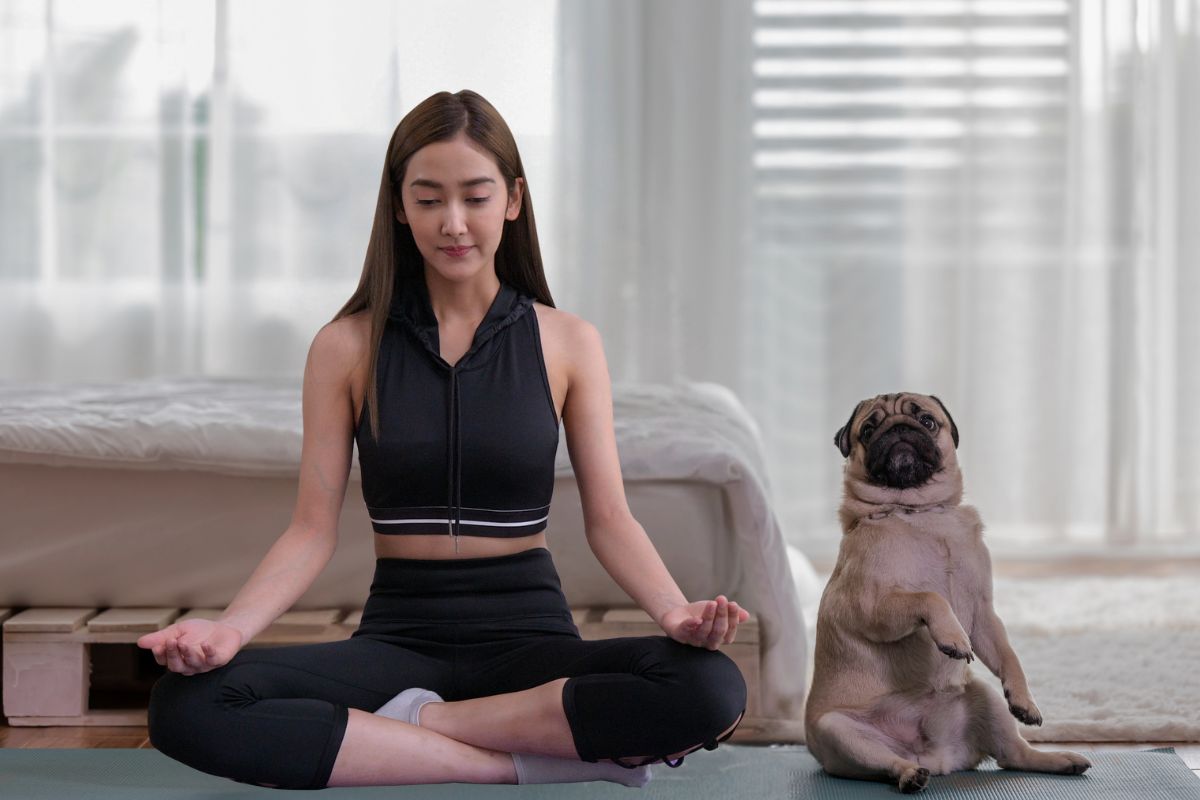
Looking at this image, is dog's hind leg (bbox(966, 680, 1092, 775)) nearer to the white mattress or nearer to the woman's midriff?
the white mattress

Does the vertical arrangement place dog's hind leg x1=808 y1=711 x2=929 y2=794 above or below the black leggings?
below

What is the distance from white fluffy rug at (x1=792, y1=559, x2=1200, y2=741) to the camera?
2.09m

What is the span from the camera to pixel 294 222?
13.8ft

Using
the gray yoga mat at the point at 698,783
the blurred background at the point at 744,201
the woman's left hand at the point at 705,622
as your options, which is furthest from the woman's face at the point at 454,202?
the blurred background at the point at 744,201

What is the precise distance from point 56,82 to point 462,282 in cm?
299

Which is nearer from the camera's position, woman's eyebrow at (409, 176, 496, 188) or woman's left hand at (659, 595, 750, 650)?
woman's left hand at (659, 595, 750, 650)

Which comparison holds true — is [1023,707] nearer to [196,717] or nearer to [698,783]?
[698,783]

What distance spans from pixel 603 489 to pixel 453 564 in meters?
0.21

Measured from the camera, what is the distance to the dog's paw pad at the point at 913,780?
5.40 ft

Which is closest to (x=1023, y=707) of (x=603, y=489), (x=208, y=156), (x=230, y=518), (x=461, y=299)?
(x=603, y=489)

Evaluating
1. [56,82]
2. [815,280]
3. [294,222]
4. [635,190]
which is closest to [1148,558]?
[815,280]

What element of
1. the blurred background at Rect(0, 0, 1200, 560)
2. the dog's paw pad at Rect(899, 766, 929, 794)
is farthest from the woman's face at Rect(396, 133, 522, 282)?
the blurred background at Rect(0, 0, 1200, 560)

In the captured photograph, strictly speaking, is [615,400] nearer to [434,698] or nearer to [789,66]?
[434,698]

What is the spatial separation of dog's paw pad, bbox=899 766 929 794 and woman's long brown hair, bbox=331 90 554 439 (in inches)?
30.1
